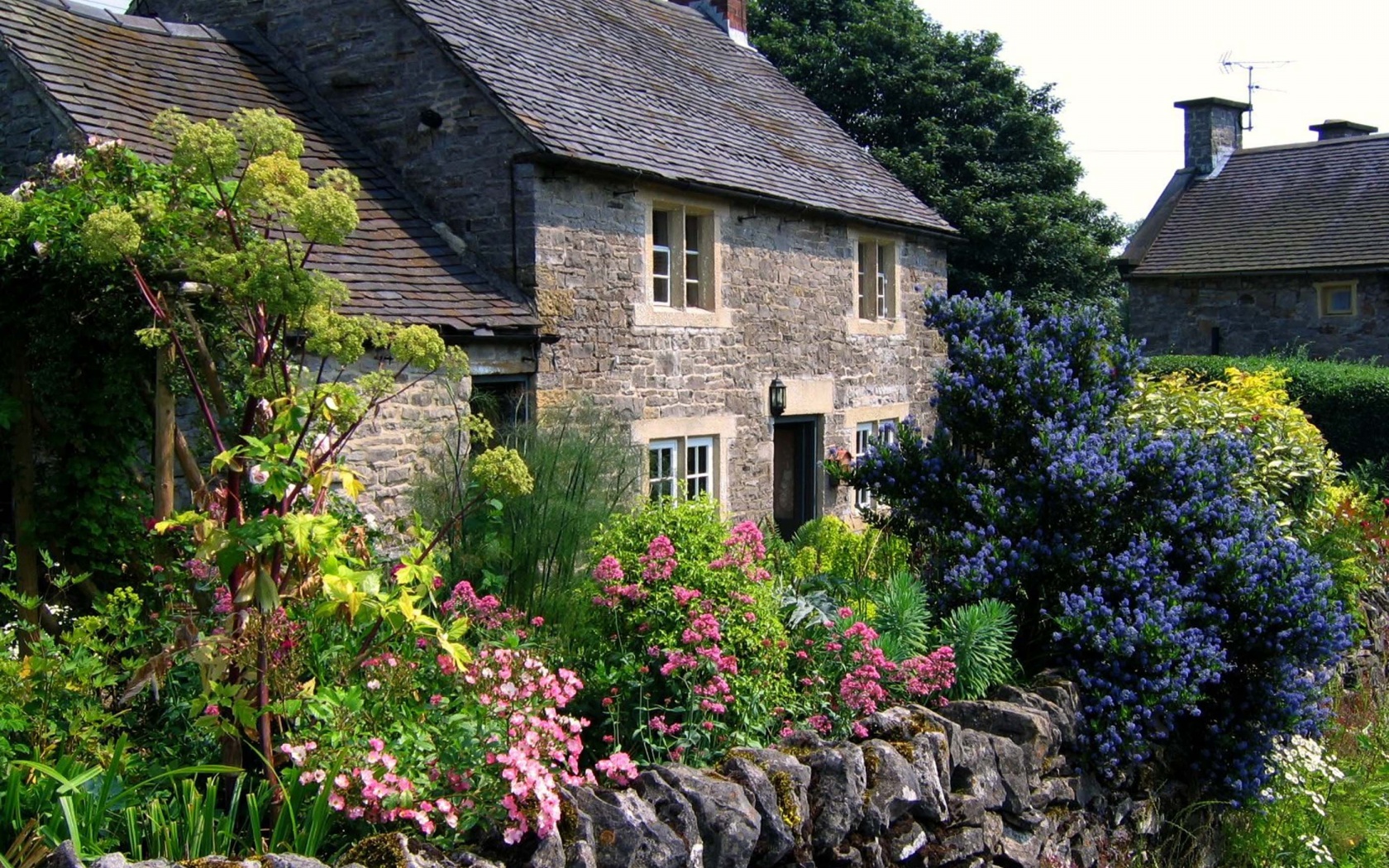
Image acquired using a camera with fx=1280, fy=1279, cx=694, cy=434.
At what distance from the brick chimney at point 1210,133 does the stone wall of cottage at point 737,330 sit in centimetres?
A: 1233

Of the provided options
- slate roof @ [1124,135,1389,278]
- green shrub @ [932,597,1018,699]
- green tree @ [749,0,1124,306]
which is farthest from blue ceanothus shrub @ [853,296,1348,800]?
green tree @ [749,0,1124,306]

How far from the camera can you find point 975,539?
7617 mm

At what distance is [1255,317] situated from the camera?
81.7 feet

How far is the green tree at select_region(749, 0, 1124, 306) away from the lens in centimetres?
2731

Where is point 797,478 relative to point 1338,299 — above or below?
below

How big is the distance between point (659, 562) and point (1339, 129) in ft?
91.0

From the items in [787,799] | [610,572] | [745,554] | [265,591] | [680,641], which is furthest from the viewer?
[745,554]

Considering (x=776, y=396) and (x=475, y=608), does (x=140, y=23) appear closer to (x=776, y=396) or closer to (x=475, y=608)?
(x=776, y=396)

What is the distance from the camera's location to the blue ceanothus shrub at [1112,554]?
7074mm

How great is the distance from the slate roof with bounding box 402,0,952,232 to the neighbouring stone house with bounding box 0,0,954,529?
5 centimetres

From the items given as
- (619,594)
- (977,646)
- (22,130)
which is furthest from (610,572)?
(22,130)

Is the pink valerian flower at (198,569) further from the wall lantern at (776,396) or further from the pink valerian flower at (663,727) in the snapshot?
the wall lantern at (776,396)

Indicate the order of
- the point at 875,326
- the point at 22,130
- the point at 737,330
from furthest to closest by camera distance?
the point at 875,326 < the point at 737,330 < the point at 22,130

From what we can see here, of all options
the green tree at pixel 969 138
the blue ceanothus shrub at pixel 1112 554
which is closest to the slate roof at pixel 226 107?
the blue ceanothus shrub at pixel 1112 554
